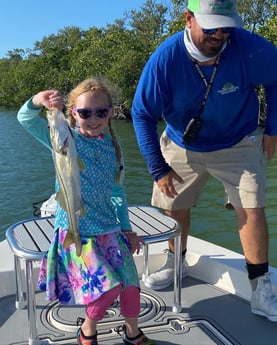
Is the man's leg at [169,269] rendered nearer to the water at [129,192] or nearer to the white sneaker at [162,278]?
the white sneaker at [162,278]

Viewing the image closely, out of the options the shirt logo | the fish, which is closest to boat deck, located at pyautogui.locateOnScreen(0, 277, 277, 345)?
the fish

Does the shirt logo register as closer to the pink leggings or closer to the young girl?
the young girl

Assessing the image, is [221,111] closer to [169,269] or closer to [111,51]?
[169,269]

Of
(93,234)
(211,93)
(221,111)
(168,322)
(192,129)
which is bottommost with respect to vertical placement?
(168,322)

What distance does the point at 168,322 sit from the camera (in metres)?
2.93

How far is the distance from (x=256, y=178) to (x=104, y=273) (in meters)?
1.26

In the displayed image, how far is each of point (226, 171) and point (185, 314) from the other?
98cm

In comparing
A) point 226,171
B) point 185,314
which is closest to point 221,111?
point 226,171

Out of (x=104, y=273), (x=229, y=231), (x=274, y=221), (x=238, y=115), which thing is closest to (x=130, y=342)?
(x=104, y=273)

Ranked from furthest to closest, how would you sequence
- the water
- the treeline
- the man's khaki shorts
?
the treeline < the water < the man's khaki shorts

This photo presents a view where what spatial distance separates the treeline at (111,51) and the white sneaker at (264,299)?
1789cm

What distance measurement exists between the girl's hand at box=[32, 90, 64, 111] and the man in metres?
0.91

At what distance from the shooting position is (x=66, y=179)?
7.09 ft

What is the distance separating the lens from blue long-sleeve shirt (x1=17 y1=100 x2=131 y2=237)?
2395 mm
